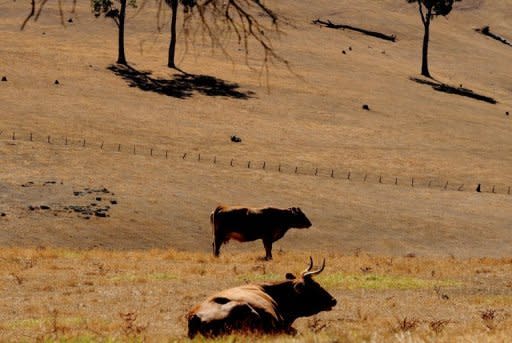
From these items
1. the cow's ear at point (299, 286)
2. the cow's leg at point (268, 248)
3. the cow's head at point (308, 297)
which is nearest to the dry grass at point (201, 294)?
the cow's head at point (308, 297)

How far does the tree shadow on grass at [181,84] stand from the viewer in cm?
8294

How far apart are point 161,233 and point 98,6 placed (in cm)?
5695

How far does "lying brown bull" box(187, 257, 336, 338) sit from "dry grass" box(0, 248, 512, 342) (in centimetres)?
44

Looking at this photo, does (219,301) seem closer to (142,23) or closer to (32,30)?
(32,30)

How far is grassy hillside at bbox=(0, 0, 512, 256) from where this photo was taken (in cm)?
4222

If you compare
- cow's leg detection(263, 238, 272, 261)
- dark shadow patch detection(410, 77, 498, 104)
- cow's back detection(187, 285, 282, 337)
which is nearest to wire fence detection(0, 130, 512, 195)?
cow's leg detection(263, 238, 272, 261)

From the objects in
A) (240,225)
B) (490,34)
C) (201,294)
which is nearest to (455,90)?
(490,34)

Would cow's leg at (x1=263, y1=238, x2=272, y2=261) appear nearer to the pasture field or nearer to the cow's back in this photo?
the pasture field

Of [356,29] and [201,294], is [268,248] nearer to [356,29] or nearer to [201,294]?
[201,294]

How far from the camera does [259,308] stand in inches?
526

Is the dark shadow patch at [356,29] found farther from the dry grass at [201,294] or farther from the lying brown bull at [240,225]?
the dry grass at [201,294]

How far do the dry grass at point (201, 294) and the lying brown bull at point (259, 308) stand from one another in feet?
1.44

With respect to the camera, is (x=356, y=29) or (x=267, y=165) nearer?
(x=267, y=165)

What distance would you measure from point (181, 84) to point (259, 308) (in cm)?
7411
